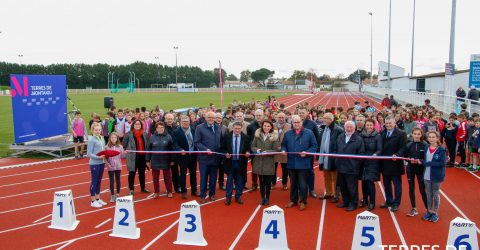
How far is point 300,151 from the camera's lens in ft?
25.9

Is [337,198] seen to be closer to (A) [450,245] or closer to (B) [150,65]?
(A) [450,245]

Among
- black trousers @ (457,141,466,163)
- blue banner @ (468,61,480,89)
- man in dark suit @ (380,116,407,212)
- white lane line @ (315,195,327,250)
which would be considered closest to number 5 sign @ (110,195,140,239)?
white lane line @ (315,195,327,250)

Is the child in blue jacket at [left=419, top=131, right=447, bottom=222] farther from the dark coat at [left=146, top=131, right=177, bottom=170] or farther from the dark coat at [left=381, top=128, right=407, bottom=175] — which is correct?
the dark coat at [left=146, top=131, right=177, bottom=170]

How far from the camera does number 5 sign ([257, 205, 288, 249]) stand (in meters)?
5.87

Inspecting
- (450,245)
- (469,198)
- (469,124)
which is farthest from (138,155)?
(469,124)

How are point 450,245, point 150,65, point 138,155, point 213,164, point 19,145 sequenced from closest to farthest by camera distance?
point 450,245, point 213,164, point 138,155, point 19,145, point 150,65

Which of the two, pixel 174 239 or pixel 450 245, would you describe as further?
pixel 174 239

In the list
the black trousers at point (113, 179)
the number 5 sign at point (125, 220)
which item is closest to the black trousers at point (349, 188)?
the number 5 sign at point (125, 220)

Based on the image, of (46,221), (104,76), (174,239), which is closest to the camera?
(174,239)

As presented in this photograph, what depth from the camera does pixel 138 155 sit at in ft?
30.1

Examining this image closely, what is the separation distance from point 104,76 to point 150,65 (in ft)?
48.3

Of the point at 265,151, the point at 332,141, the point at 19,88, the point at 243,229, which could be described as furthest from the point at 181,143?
the point at 19,88

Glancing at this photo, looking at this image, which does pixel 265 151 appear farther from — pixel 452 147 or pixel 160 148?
pixel 452 147

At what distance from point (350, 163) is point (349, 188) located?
50 centimetres
